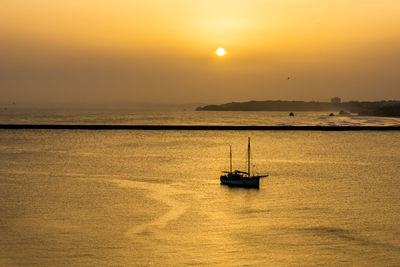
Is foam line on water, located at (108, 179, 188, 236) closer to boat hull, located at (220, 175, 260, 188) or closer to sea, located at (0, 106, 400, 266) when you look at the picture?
sea, located at (0, 106, 400, 266)

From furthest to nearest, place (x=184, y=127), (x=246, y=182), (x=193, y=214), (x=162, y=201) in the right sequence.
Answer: (x=184, y=127) → (x=246, y=182) → (x=162, y=201) → (x=193, y=214)

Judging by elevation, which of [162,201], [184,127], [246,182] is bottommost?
[162,201]

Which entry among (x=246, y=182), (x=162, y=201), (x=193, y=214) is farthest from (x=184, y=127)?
(x=193, y=214)

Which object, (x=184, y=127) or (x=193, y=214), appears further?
(x=184, y=127)

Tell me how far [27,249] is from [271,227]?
438 inches

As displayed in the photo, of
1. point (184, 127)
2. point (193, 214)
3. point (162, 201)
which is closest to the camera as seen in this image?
point (193, 214)

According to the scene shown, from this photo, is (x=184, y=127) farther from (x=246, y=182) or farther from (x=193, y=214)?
(x=193, y=214)

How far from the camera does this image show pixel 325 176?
4612cm

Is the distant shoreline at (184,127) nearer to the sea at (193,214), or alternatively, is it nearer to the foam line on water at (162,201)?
the sea at (193,214)

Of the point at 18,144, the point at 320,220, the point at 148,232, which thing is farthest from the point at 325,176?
the point at 18,144

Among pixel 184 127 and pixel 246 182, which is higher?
pixel 184 127

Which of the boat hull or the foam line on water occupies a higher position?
the boat hull

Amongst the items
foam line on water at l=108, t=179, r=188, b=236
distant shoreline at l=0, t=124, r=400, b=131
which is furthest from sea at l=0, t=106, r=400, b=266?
distant shoreline at l=0, t=124, r=400, b=131

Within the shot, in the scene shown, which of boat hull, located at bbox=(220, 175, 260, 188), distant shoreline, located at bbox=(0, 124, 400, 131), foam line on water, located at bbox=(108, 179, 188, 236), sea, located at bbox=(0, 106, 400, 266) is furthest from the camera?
distant shoreline, located at bbox=(0, 124, 400, 131)
